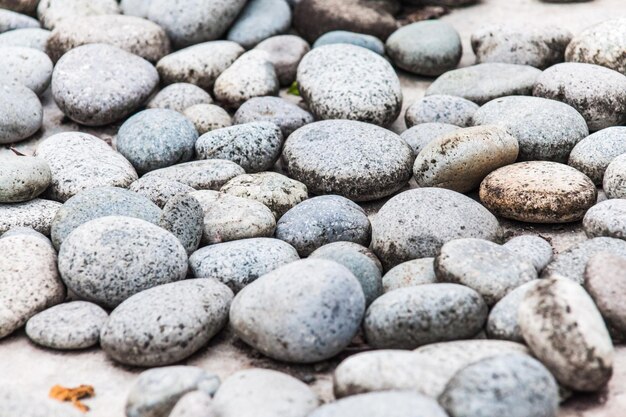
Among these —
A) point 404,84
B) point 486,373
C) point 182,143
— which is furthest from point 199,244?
point 404,84

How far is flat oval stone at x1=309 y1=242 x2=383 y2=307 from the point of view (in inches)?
157

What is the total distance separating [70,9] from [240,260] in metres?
4.18

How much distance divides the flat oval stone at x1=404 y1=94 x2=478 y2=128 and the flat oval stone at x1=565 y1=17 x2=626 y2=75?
111cm

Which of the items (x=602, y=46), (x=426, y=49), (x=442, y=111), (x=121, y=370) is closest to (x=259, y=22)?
(x=426, y=49)

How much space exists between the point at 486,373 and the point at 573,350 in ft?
1.44

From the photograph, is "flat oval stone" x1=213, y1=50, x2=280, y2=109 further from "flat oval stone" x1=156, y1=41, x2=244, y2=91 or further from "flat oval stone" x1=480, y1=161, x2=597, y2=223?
"flat oval stone" x1=480, y1=161, x2=597, y2=223

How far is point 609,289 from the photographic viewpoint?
369cm

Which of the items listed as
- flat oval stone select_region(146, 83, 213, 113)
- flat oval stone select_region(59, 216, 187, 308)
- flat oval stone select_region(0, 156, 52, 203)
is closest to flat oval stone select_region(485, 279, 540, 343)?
flat oval stone select_region(59, 216, 187, 308)

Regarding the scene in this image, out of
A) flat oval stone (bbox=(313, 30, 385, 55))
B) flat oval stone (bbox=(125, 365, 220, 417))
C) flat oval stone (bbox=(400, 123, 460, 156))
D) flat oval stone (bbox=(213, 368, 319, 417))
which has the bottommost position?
flat oval stone (bbox=(125, 365, 220, 417))

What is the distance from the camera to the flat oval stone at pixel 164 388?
3.31 metres

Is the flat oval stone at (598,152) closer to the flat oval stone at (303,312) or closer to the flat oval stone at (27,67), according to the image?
the flat oval stone at (303,312)

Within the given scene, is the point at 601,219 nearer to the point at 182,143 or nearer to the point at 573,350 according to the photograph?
the point at 573,350

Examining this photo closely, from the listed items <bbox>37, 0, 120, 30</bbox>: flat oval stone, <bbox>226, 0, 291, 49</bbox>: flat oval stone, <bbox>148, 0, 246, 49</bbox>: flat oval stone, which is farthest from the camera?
<bbox>37, 0, 120, 30</bbox>: flat oval stone

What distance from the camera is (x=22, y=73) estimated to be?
20.7 feet
